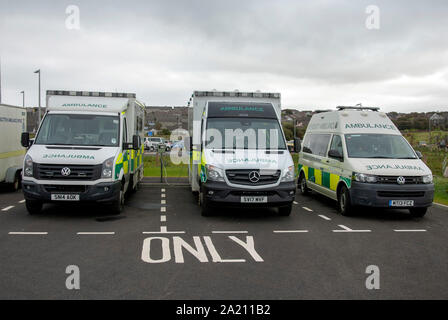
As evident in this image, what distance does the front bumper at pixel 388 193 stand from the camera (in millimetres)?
10000

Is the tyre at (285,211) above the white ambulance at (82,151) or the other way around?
the other way around

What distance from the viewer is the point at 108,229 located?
8820mm

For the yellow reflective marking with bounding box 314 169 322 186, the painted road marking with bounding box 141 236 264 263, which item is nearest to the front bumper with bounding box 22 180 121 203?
the painted road marking with bounding box 141 236 264 263

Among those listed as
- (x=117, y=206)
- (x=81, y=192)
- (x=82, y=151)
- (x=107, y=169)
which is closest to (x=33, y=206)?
(x=81, y=192)

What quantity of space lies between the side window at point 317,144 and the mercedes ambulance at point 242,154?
5.40 ft

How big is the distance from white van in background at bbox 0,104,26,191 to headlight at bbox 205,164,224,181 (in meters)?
7.51

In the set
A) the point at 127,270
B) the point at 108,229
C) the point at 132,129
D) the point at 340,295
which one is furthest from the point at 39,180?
the point at 340,295

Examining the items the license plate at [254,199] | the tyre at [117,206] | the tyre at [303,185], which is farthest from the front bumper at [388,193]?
the tyre at [117,206]

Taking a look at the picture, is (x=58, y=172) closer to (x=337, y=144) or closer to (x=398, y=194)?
(x=337, y=144)

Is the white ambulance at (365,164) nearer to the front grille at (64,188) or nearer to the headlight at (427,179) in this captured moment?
the headlight at (427,179)

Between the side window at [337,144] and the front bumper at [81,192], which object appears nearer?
the front bumper at [81,192]

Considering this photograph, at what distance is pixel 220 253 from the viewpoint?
707 centimetres
